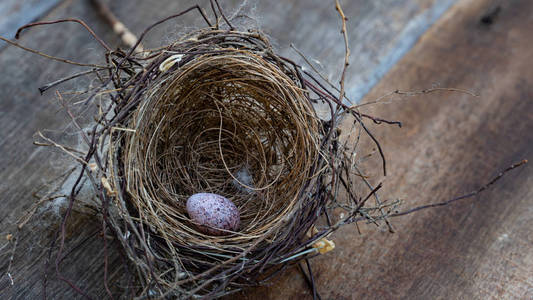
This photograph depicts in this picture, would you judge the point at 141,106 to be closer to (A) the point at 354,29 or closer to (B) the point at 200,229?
(B) the point at 200,229

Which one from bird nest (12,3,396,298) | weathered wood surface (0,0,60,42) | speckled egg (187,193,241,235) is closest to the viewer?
bird nest (12,3,396,298)

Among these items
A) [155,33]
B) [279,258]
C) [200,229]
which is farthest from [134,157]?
[155,33]

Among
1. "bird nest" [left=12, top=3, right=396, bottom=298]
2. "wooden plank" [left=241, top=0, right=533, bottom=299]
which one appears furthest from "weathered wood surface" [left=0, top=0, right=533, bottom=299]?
"bird nest" [left=12, top=3, right=396, bottom=298]

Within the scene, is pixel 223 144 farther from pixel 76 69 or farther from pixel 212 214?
pixel 76 69

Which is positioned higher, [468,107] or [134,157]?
[134,157]

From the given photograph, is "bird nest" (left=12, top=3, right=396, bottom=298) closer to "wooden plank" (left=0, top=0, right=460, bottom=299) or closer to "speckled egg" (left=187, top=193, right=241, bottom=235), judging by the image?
"speckled egg" (left=187, top=193, right=241, bottom=235)

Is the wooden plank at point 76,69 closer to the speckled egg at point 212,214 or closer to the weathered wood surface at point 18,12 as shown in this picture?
the weathered wood surface at point 18,12
